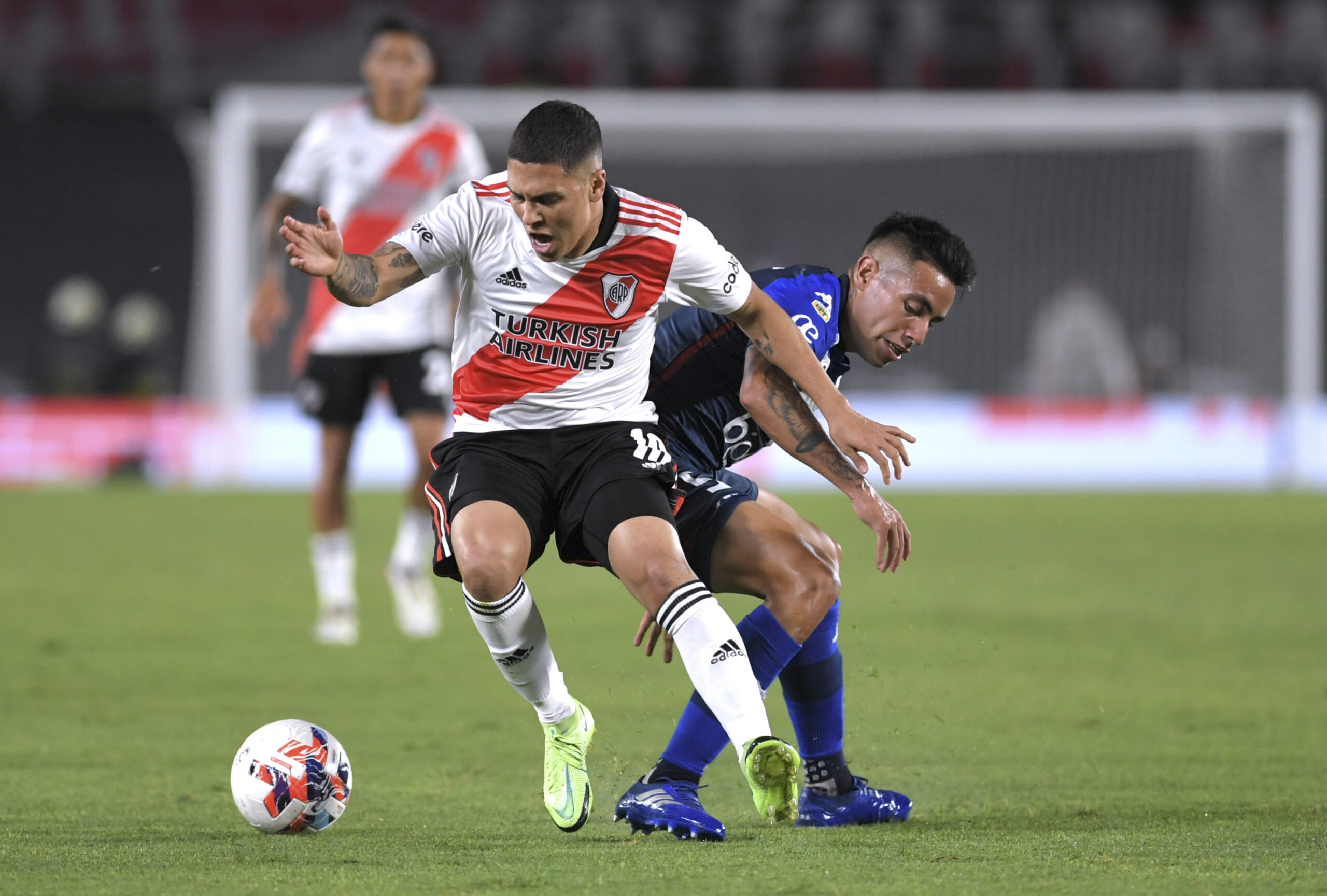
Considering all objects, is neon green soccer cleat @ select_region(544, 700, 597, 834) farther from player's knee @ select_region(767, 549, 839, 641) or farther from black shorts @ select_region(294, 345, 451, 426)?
black shorts @ select_region(294, 345, 451, 426)

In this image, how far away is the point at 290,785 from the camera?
3789mm

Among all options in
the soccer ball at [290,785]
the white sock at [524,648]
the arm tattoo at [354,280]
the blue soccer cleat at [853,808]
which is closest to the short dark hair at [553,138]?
the arm tattoo at [354,280]

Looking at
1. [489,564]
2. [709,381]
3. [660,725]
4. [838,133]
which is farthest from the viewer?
[838,133]

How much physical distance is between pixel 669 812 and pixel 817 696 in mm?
583

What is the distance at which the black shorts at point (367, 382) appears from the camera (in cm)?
745

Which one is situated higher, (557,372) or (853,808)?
(557,372)

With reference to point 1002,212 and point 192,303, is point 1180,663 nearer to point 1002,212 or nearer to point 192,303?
point 1002,212

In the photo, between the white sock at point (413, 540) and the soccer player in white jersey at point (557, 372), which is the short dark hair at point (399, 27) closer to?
the white sock at point (413, 540)

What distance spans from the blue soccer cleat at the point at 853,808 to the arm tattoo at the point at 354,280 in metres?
1.60

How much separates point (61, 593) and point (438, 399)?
292cm

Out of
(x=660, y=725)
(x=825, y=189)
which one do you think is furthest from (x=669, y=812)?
(x=825, y=189)

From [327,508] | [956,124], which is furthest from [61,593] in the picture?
[956,124]

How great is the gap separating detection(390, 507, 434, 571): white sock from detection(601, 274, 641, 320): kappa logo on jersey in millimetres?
3503

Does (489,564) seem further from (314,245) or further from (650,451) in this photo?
(314,245)
